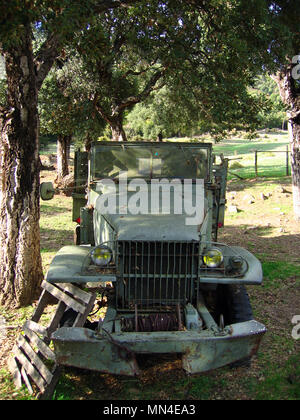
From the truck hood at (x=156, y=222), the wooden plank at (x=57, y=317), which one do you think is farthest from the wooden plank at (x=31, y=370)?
the truck hood at (x=156, y=222)

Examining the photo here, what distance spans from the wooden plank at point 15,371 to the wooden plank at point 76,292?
88cm

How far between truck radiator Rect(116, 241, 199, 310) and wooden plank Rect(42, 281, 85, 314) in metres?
0.38

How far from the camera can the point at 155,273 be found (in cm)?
Result: 424

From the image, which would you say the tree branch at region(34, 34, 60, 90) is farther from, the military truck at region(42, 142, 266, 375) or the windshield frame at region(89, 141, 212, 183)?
the military truck at region(42, 142, 266, 375)

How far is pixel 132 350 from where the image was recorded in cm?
370

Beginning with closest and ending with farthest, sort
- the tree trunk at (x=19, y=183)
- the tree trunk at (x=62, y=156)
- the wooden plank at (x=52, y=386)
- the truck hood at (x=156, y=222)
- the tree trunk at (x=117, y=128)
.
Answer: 1. the wooden plank at (x=52, y=386)
2. the truck hood at (x=156, y=222)
3. the tree trunk at (x=19, y=183)
4. the tree trunk at (x=117, y=128)
5. the tree trunk at (x=62, y=156)

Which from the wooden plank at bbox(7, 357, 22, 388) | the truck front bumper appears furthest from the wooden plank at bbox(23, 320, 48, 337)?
the truck front bumper

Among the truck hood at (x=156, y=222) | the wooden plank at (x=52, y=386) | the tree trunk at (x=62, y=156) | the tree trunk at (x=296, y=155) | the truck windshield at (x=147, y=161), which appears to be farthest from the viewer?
the tree trunk at (x=62, y=156)

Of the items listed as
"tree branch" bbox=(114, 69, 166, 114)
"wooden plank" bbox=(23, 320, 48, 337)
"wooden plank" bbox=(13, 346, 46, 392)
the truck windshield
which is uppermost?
"tree branch" bbox=(114, 69, 166, 114)

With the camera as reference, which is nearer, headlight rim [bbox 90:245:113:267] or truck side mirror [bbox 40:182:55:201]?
headlight rim [bbox 90:245:113:267]

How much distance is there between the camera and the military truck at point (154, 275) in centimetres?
371

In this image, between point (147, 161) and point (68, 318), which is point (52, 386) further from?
point (147, 161)

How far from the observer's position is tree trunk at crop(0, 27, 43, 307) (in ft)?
18.7

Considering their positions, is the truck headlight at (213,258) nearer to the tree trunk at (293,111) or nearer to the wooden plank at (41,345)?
the wooden plank at (41,345)
